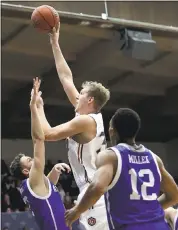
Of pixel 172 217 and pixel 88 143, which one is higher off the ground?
pixel 88 143

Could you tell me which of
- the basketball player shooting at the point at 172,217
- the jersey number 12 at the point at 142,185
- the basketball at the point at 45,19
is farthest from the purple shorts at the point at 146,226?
the basketball at the point at 45,19

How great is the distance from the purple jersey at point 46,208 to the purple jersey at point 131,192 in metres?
1.03

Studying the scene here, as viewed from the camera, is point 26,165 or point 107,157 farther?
point 26,165

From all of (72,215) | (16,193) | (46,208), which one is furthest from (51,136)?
(16,193)

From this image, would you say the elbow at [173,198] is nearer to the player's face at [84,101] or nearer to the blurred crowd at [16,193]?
the player's face at [84,101]

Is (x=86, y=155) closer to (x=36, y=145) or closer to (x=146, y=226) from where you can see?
(x=36, y=145)

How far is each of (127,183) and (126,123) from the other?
0.33m

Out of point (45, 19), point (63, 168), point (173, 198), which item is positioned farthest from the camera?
point (45, 19)

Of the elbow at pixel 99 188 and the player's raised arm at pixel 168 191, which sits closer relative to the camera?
the elbow at pixel 99 188

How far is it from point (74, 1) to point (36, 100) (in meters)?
4.56

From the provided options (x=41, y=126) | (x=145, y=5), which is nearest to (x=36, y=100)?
(x=41, y=126)

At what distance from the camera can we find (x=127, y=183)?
3.04m

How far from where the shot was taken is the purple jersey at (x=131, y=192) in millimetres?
3041

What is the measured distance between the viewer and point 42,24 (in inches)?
186
